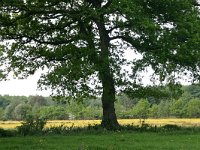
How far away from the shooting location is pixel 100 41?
3591 centimetres

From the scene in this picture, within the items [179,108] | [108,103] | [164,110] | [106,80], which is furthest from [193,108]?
[106,80]

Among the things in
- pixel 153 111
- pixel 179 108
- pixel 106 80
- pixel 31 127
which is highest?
pixel 179 108

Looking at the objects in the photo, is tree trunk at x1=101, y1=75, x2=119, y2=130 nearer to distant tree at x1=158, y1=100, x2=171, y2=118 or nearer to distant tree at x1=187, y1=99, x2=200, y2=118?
distant tree at x1=187, y1=99, x2=200, y2=118

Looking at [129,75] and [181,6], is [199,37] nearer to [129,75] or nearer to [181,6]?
[181,6]

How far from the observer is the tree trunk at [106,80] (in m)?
32.3

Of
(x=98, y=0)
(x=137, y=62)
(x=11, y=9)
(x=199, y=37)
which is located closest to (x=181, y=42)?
(x=199, y=37)

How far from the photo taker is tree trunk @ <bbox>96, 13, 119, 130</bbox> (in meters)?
32.3

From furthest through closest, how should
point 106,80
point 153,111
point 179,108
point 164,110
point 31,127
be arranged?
point 164,110 → point 179,108 → point 153,111 → point 106,80 → point 31,127

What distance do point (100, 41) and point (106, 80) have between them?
3.59 meters

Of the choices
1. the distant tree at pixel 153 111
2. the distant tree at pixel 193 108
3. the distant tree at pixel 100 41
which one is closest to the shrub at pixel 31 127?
the distant tree at pixel 100 41

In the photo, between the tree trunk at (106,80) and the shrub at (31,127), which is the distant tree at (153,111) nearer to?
the tree trunk at (106,80)

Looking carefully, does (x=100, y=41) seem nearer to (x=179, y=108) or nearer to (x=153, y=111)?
(x=153, y=111)

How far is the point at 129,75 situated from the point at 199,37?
7.07m

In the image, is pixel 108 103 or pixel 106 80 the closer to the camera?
pixel 106 80
